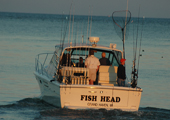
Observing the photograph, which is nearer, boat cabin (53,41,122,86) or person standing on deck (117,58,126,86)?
boat cabin (53,41,122,86)

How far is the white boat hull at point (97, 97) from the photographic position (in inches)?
417

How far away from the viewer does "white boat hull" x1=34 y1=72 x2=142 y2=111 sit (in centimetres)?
1060

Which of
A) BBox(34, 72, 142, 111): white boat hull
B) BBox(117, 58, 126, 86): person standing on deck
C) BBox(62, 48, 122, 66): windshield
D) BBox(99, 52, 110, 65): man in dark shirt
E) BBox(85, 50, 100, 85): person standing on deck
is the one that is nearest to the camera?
BBox(34, 72, 142, 111): white boat hull

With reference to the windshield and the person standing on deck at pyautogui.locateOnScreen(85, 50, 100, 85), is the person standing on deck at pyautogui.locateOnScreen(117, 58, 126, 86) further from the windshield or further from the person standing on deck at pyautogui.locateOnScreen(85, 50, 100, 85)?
the windshield

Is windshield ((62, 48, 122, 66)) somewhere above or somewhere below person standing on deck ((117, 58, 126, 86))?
above

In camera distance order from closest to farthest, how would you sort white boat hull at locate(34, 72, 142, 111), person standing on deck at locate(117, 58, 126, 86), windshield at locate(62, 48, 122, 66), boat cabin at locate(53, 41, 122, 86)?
white boat hull at locate(34, 72, 142, 111) < boat cabin at locate(53, 41, 122, 86) < person standing on deck at locate(117, 58, 126, 86) < windshield at locate(62, 48, 122, 66)

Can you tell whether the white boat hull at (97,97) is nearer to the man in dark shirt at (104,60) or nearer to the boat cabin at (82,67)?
the boat cabin at (82,67)

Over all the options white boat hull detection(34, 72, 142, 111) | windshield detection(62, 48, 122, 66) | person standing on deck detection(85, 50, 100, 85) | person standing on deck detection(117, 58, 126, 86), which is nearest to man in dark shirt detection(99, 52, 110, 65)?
windshield detection(62, 48, 122, 66)

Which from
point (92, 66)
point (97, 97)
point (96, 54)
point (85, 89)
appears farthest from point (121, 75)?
point (96, 54)

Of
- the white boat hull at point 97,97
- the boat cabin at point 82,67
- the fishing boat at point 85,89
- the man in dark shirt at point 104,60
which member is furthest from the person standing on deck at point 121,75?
the man in dark shirt at point 104,60

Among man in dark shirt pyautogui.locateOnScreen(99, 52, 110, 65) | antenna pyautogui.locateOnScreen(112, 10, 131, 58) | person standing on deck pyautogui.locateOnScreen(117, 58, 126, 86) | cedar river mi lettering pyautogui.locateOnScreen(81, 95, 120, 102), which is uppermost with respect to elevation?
antenna pyautogui.locateOnScreen(112, 10, 131, 58)

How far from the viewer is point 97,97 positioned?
1070 centimetres

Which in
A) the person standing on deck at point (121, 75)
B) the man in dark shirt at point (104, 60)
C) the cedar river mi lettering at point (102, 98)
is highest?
the man in dark shirt at point (104, 60)

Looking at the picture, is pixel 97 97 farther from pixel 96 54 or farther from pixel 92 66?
pixel 96 54
